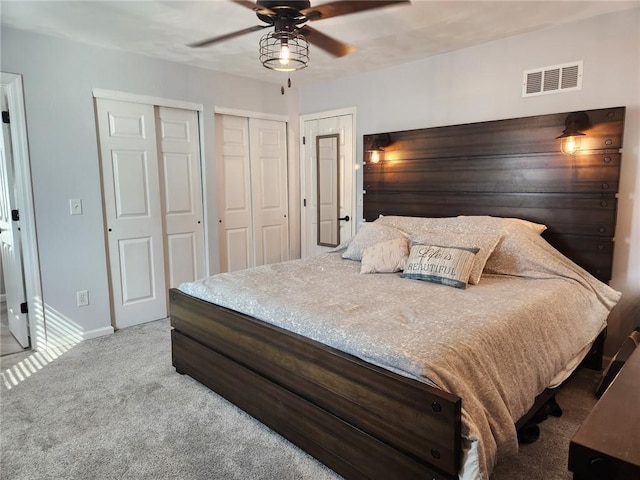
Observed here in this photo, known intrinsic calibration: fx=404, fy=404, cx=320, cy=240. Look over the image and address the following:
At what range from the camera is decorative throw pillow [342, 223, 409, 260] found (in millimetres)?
3236

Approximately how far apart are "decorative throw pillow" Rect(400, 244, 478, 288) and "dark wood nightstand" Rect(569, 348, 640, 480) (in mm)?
1374

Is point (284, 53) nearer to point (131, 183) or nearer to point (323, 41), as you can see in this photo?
→ point (323, 41)

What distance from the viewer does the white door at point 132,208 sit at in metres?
3.46

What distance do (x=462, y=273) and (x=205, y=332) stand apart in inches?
63.7

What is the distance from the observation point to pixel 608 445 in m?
0.94

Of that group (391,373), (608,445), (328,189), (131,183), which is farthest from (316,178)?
(608,445)

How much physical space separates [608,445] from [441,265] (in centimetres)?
165

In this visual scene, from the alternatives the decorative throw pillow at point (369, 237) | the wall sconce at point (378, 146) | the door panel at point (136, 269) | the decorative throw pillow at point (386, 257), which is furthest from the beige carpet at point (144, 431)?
the wall sconce at point (378, 146)

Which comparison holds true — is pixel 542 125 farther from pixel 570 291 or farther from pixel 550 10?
pixel 570 291

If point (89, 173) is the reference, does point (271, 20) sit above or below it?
above

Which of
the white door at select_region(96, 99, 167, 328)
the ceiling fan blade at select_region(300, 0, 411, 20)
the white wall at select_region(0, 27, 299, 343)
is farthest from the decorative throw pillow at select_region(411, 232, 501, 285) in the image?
the white wall at select_region(0, 27, 299, 343)

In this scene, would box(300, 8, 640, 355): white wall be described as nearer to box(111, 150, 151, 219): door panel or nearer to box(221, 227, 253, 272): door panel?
box(221, 227, 253, 272): door panel

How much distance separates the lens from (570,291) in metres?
2.43

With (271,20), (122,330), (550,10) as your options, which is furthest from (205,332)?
(550,10)
